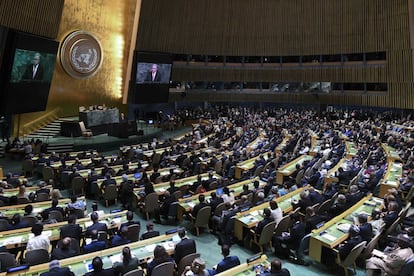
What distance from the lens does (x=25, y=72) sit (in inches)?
653

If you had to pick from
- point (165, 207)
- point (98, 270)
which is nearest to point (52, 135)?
point (165, 207)

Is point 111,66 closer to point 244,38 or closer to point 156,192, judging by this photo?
point 244,38

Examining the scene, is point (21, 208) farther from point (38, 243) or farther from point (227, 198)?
point (227, 198)

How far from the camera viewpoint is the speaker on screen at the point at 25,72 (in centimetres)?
1566

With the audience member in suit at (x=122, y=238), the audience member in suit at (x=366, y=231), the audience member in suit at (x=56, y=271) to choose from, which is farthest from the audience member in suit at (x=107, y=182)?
the audience member in suit at (x=366, y=231)

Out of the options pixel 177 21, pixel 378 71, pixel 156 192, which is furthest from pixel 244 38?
pixel 156 192

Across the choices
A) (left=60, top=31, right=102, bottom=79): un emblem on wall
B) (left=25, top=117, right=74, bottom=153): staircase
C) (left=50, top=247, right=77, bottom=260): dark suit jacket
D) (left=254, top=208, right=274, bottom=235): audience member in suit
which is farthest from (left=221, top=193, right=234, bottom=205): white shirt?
(left=60, top=31, right=102, bottom=79): un emblem on wall

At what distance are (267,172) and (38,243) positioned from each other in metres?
8.53

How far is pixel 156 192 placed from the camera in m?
10.2

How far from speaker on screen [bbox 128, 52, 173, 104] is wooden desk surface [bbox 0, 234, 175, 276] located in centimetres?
1936

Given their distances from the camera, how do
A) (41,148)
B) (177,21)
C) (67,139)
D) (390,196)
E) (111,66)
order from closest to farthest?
(390,196) < (41,148) < (67,139) < (111,66) < (177,21)

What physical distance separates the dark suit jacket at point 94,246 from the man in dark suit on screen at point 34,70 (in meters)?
13.2

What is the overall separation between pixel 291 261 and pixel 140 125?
20783 mm

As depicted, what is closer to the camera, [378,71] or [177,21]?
[378,71]
